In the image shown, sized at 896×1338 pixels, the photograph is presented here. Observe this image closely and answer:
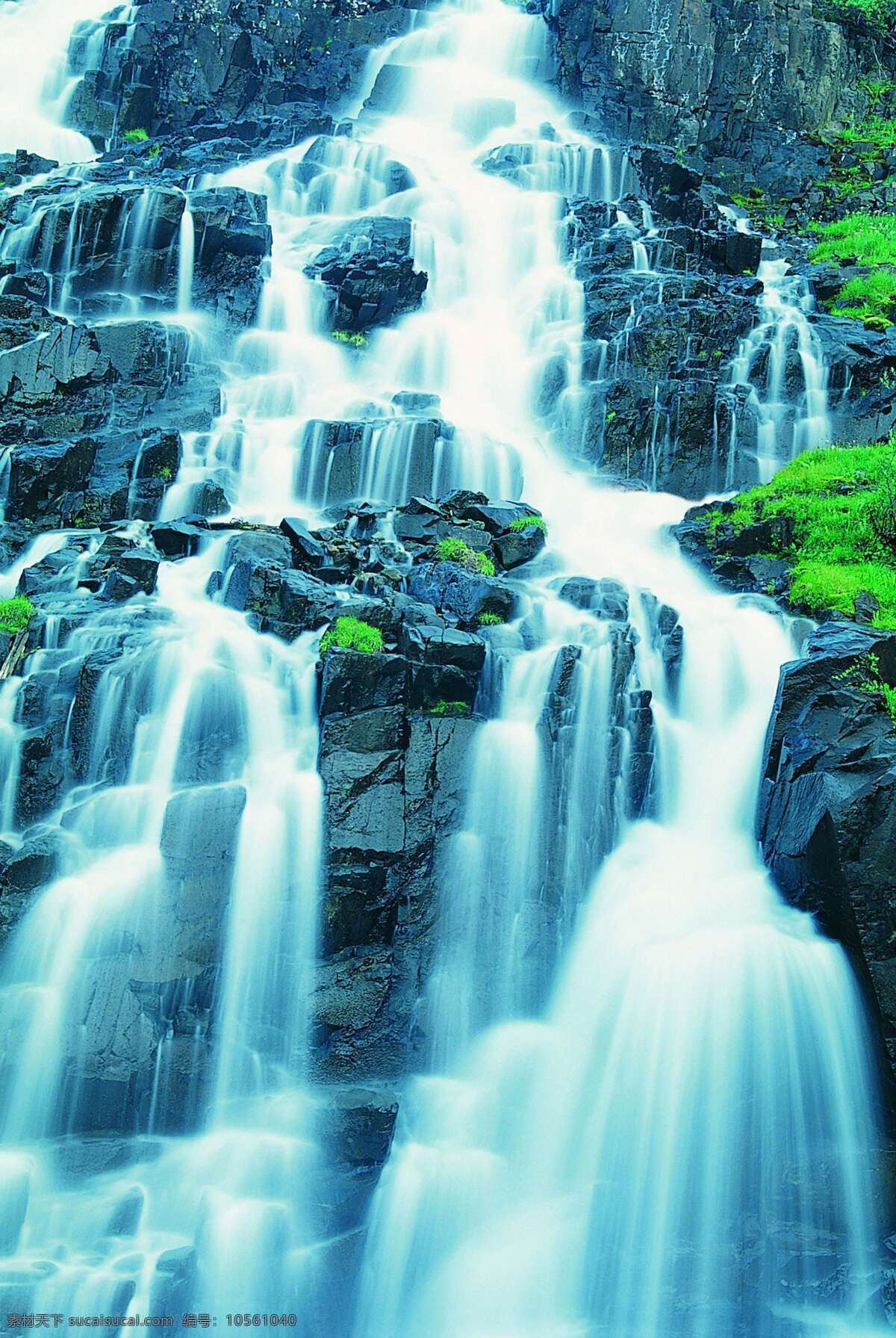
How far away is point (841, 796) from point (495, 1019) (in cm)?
386

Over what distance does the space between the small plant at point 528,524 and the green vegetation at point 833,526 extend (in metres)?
2.61

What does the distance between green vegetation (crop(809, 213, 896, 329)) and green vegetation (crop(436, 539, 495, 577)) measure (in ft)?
37.0

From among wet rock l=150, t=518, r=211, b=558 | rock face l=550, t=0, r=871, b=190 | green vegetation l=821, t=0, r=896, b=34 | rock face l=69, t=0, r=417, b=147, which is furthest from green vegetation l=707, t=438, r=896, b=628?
green vegetation l=821, t=0, r=896, b=34

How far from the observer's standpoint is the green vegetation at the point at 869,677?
402 inches

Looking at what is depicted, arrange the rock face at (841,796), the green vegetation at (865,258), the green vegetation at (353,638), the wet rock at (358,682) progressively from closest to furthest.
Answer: the rock face at (841,796) → the wet rock at (358,682) → the green vegetation at (353,638) → the green vegetation at (865,258)

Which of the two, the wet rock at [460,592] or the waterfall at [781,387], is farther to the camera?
the waterfall at [781,387]

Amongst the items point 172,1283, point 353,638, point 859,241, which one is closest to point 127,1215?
point 172,1283

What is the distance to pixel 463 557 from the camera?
14.4 meters

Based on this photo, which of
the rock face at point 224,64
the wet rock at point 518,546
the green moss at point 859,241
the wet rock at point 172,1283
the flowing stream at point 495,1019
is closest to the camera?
the wet rock at point 172,1283

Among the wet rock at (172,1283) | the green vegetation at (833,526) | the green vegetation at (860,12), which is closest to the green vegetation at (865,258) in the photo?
the green vegetation at (833,526)

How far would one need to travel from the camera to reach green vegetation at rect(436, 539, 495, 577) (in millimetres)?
14305

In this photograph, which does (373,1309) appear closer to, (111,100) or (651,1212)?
(651,1212)

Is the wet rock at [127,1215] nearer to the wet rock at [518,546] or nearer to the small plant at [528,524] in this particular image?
the wet rock at [518,546]

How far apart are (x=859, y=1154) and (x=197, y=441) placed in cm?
1400
